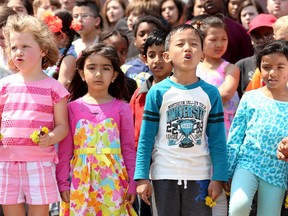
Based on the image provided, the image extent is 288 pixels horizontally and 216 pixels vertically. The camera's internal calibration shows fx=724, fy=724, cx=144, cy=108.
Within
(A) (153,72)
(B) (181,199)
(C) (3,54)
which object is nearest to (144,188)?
(B) (181,199)

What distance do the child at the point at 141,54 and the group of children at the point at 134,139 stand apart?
49.9 inches

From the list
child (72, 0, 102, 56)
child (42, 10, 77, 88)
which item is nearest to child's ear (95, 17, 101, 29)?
child (72, 0, 102, 56)

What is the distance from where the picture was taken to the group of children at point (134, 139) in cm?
507

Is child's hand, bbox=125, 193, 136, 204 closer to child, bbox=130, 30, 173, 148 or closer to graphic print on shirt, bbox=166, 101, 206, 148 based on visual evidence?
graphic print on shirt, bbox=166, 101, 206, 148

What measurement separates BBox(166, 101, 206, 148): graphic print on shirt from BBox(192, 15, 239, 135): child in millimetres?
1313

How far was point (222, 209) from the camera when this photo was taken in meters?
5.25

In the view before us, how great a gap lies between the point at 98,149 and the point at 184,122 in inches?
27.3

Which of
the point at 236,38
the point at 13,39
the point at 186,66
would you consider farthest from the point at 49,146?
the point at 236,38

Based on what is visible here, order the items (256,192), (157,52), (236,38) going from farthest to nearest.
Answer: (236,38) < (157,52) < (256,192)

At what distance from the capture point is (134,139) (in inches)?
216

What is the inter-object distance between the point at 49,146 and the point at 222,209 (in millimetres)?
1337

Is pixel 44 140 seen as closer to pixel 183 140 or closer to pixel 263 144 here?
pixel 183 140

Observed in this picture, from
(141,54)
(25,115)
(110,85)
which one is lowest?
(25,115)

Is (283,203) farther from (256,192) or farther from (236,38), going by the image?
(236,38)
